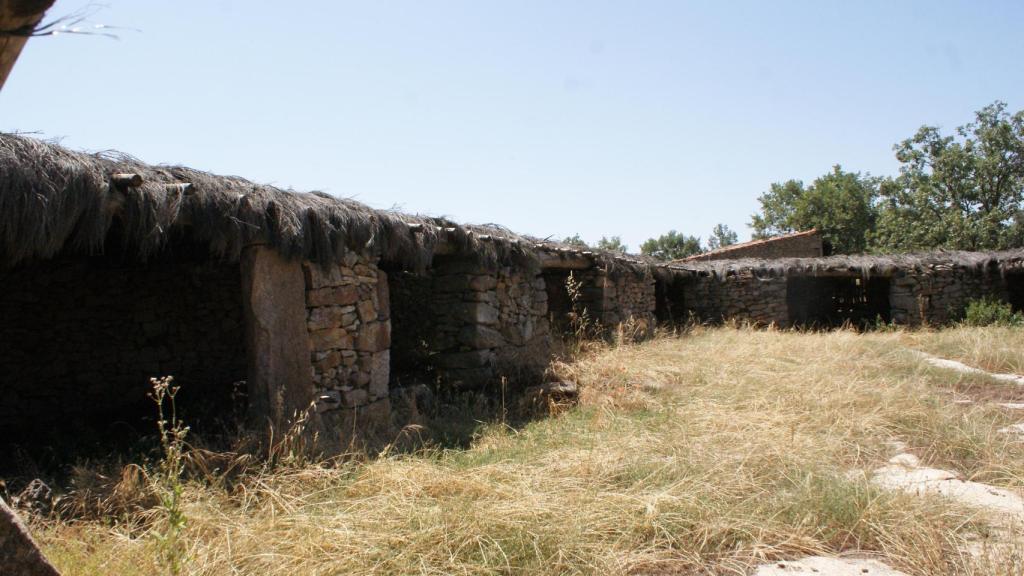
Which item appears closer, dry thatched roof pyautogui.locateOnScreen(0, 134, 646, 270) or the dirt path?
the dirt path

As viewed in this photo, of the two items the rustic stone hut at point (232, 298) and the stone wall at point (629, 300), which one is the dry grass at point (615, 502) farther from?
the stone wall at point (629, 300)

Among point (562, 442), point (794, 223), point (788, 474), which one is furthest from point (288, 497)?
point (794, 223)

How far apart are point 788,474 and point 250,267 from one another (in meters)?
3.93

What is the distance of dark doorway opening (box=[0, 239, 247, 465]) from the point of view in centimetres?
644

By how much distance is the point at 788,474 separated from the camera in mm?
3861

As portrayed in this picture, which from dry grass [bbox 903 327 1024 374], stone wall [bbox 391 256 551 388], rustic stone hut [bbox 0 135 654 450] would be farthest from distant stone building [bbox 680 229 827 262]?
stone wall [bbox 391 256 551 388]

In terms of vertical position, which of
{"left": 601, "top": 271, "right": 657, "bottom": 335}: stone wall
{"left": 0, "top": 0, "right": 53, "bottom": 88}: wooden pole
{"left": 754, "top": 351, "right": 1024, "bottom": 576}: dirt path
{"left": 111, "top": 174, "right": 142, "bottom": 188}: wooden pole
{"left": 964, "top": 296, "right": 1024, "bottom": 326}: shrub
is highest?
{"left": 111, "top": 174, "right": 142, "bottom": 188}: wooden pole

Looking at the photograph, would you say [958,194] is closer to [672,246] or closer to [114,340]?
[672,246]

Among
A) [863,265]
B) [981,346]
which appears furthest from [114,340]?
[863,265]

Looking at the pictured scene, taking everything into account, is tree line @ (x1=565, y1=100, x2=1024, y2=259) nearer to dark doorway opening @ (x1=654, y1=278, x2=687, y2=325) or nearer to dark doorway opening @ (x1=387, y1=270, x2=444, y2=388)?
dark doorway opening @ (x1=654, y1=278, x2=687, y2=325)

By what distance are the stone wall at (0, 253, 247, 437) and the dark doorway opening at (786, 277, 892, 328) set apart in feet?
40.6

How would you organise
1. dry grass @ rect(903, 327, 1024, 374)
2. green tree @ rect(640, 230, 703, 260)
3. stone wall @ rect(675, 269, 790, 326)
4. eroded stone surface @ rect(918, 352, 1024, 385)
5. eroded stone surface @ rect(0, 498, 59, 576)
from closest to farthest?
eroded stone surface @ rect(0, 498, 59, 576), eroded stone surface @ rect(918, 352, 1024, 385), dry grass @ rect(903, 327, 1024, 374), stone wall @ rect(675, 269, 790, 326), green tree @ rect(640, 230, 703, 260)

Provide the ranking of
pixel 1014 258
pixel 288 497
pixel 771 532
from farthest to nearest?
1. pixel 1014 258
2. pixel 288 497
3. pixel 771 532

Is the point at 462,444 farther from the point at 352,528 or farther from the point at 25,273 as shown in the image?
the point at 25,273
